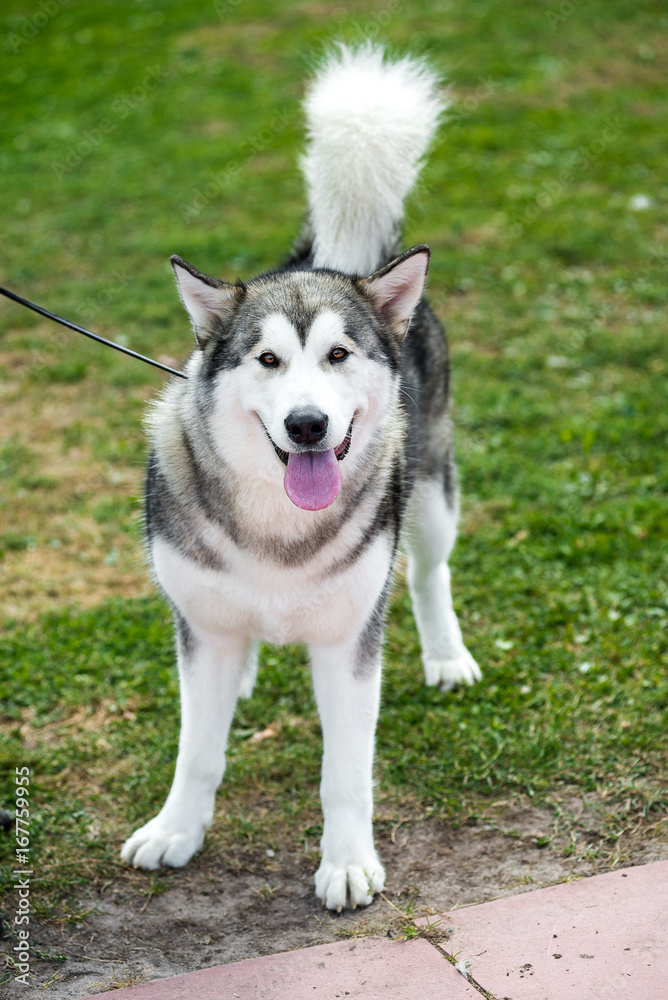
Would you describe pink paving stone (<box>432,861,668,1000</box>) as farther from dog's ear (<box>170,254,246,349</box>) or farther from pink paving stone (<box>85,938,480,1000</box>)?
dog's ear (<box>170,254,246,349</box>)

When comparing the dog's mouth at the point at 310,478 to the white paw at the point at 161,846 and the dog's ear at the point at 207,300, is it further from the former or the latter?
the white paw at the point at 161,846

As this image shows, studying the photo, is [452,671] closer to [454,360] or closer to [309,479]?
[309,479]

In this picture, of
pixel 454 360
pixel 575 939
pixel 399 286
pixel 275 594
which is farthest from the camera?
pixel 454 360

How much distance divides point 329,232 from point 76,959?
249cm

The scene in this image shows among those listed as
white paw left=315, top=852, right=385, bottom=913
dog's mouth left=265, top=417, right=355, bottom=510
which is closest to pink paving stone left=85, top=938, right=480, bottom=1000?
white paw left=315, top=852, right=385, bottom=913

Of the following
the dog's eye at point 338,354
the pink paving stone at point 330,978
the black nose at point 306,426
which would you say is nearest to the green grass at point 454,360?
the pink paving stone at point 330,978

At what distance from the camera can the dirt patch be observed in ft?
9.04

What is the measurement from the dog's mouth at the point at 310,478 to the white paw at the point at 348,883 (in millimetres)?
1157

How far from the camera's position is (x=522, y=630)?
434cm

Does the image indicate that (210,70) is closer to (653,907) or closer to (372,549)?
(372,549)

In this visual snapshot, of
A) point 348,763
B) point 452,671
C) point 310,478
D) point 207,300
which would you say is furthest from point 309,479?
point 452,671

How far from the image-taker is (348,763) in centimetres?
300

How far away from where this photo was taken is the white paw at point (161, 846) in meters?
3.14

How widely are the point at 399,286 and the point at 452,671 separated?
1.73 metres
